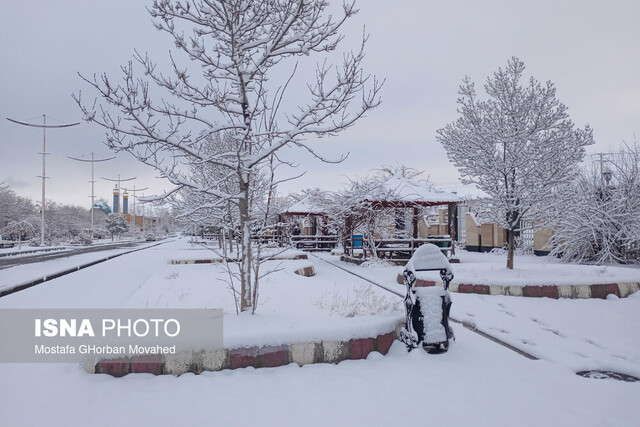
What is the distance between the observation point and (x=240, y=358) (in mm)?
4168

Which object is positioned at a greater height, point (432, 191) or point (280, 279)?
point (432, 191)

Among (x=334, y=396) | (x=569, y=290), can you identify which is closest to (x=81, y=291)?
(x=334, y=396)

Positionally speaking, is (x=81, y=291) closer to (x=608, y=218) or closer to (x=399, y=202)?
(x=399, y=202)

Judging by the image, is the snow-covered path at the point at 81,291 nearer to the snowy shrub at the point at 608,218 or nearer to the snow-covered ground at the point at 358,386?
the snow-covered ground at the point at 358,386

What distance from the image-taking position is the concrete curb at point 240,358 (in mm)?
4012

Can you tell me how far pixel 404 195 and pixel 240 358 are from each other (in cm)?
1419

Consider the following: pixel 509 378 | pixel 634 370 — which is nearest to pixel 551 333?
pixel 634 370

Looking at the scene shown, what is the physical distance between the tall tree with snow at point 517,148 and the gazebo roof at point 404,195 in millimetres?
5970

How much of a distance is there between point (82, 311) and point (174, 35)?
4.84 metres

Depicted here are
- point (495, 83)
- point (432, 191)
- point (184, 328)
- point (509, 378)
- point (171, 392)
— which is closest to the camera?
point (171, 392)

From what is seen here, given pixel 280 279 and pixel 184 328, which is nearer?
pixel 184 328

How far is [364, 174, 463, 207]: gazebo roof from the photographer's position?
55.1 ft

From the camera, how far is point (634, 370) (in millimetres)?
4203

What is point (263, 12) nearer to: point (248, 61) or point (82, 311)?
point (248, 61)
